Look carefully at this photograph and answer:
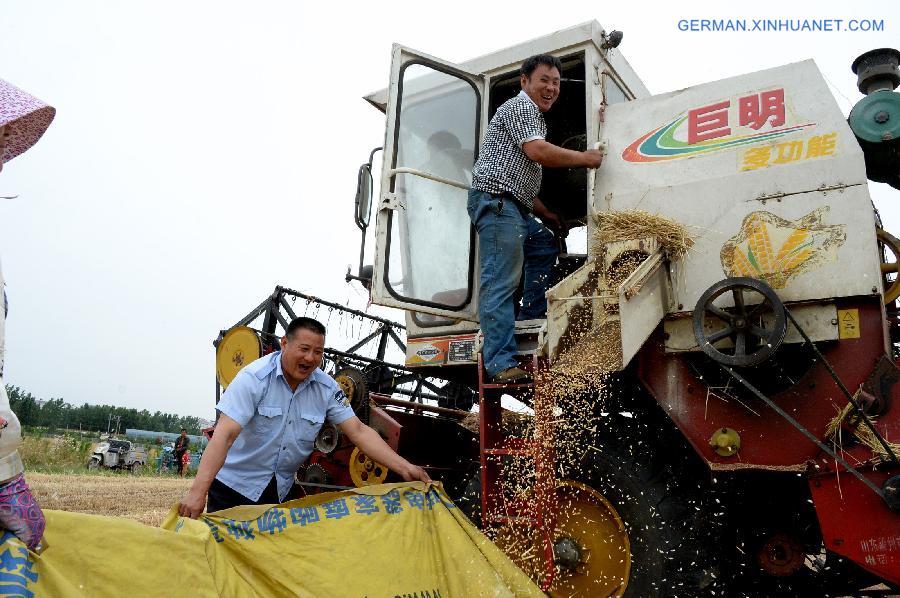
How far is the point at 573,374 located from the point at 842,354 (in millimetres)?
1239

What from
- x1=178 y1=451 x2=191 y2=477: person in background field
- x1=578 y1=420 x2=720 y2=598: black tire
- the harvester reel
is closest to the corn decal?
the harvester reel

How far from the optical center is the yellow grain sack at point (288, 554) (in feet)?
7.81

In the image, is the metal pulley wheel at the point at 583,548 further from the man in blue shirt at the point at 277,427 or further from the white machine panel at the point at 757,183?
the white machine panel at the point at 757,183

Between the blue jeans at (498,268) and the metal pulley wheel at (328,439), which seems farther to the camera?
the metal pulley wheel at (328,439)

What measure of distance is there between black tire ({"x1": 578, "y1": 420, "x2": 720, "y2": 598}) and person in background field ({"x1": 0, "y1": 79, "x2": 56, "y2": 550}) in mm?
2658

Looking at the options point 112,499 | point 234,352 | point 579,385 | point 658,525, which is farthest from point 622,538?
point 112,499

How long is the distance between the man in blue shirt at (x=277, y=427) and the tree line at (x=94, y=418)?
213 feet

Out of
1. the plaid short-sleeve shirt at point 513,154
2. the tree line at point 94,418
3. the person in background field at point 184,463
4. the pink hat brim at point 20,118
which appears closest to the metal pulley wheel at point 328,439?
the plaid short-sleeve shirt at point 513,154

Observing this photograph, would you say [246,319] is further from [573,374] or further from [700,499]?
[700,499]

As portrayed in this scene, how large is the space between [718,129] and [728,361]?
1310 mm

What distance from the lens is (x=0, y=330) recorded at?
177 cm

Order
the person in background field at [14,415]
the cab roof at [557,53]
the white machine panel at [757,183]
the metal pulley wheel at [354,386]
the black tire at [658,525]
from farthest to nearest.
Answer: the metal pulley wheel at [354,386]
the cab roof at [557,53]
the black tire at [658,525]
the white machine panel at [757,183]
the person in background field at [14,415]

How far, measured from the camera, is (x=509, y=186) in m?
4.29

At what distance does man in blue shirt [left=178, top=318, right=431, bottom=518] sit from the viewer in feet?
12.0
